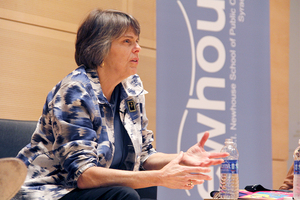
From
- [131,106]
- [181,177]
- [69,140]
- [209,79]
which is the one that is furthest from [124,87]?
[209,79]

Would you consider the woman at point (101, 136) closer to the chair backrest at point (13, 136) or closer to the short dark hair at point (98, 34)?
the short dark hair at point (98, 34)

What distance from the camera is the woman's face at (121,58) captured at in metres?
1.76

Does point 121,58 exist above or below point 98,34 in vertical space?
below

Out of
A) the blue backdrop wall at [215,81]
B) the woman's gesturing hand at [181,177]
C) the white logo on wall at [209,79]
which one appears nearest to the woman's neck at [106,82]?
the woman's gesturing hand at [181,177]

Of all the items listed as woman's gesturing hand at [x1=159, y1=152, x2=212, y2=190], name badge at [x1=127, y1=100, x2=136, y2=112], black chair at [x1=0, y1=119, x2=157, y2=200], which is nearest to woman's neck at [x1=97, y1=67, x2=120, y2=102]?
name badge at [x1=127, y1=100, x2=136, y2=112]

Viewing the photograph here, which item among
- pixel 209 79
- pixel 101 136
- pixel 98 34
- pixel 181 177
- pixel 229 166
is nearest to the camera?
pixel 181 177

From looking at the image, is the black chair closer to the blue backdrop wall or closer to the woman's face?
the woman's face

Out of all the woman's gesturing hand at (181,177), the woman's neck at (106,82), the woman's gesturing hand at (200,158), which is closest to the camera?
the woman's gesturing hand at (181,177)

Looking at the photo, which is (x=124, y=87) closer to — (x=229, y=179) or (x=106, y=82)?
(x=106, y=82)

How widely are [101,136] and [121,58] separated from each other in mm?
446

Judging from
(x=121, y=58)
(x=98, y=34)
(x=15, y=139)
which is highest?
(x=98, y=34)

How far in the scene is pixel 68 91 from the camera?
1.47 metres

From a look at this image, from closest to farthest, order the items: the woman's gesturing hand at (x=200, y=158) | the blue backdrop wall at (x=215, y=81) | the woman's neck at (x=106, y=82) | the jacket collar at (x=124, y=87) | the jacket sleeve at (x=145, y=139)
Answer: the woman's gesturing hand at (x=200, y=158) → the jacket collar at (x=124, y=87) → the woman's neck at (x=106, y=82) → the jacket sleeve at (x=145, y=139) → the blue backdrop wall at (x=215, y=81)

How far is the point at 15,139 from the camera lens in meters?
1.76
